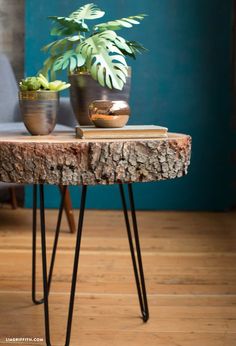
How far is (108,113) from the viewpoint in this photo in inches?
59.9

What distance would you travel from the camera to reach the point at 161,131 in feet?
4.83

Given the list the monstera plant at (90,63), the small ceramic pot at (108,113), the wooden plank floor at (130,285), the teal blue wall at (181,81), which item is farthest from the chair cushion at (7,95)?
the small ceramic pot at (108,113)

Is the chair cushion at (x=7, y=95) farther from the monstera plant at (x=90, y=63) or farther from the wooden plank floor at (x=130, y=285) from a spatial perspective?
the monstera plant at (x=90, y=63)

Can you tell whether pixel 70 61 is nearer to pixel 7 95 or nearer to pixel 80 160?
pixel 80 160

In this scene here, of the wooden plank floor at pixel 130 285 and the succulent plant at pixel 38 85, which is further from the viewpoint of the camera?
the wooden plank floor at pixel 130 285

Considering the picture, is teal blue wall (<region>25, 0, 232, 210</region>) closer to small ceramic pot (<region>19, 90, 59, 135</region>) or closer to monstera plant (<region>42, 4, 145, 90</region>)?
monstera plant (<region>42, 4, 145, 90</region>)

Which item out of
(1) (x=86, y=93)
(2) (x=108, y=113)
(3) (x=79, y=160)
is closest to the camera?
(3) (x=79, y=160)

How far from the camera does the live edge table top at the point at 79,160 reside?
1.35 metres

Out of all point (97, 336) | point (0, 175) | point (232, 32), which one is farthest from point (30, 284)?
point (232, 32)

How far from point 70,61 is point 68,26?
17cm

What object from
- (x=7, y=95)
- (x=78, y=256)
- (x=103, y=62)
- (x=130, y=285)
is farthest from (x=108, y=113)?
(x=7, y=95)

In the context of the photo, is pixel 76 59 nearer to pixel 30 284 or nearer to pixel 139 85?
pixel 30 284

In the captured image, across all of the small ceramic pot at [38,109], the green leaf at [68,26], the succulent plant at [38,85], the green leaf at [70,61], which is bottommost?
the small ceramic pot at [38,109]

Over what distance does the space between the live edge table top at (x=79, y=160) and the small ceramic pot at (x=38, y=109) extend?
15 centimetres
